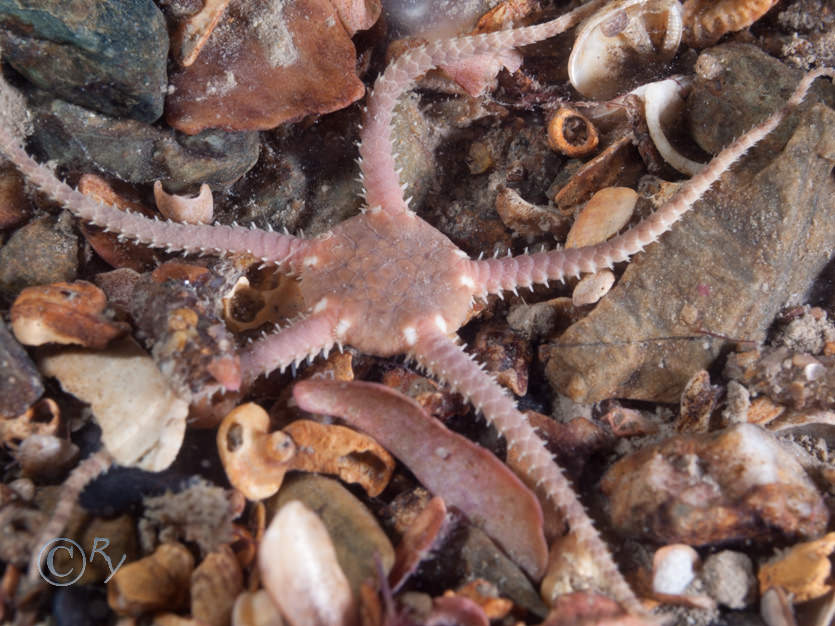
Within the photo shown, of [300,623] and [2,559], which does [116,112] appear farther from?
[300,623]

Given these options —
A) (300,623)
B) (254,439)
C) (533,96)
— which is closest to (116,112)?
(254,439)

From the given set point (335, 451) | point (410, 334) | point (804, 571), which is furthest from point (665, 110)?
point (335, 451)

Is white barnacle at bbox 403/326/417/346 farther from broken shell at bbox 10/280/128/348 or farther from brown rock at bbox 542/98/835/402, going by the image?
broken shell at bbox 10/280/128/348

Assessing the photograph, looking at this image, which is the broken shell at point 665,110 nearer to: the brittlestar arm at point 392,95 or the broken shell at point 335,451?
the brittlestar arm at point 392,95

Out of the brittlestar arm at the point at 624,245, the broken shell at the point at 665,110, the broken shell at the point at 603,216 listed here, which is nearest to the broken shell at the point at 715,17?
the broken shell at the point at 665,110

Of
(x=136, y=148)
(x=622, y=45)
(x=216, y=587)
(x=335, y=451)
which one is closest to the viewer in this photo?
(x=216, y=587)

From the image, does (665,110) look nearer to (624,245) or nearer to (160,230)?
(624,245)

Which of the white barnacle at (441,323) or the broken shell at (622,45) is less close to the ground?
the broken shell at (622,45)

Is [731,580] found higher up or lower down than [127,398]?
lower down
